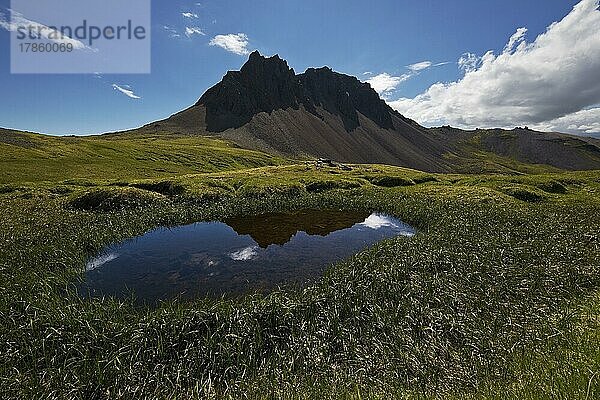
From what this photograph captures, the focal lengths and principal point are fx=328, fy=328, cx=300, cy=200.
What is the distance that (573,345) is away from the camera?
9922mm

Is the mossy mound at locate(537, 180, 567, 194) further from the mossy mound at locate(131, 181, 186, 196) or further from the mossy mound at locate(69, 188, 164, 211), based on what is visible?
the mossy mound at locate(69, 188, 164, 211)

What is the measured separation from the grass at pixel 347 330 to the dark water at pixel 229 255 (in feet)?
6.28

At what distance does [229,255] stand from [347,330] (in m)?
13.5

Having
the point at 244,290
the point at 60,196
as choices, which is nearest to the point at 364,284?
the point at 244,290

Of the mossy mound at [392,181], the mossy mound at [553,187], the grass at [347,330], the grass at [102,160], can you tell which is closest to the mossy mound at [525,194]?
the mossy mound at [553,187]

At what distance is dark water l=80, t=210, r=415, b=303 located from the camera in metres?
18.7

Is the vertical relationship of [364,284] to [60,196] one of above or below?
below

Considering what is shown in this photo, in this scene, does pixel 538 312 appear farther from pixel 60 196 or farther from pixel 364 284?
pixel 60 196

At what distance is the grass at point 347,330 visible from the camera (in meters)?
9.59

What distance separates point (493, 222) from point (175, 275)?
25.9 m

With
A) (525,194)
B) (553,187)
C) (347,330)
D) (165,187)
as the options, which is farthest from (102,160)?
(553,187)

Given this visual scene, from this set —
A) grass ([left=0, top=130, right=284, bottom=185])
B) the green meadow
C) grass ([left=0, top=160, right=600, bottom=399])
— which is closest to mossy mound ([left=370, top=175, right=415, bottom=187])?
the green meadow

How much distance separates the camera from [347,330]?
1266 cm

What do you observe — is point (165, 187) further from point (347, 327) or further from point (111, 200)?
point (347, 327)
